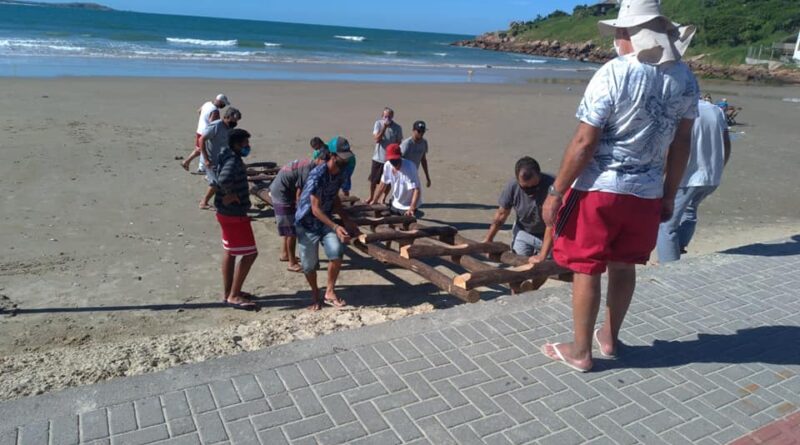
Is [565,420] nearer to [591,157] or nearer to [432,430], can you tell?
[432,430]

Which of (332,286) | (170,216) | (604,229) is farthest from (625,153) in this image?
(170,216)

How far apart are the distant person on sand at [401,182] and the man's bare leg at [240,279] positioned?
2.11 metres

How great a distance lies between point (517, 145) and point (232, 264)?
10.1m

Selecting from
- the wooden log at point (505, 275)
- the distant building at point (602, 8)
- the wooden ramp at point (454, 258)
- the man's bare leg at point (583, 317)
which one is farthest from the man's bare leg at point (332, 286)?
the distant building at point (602, 8)

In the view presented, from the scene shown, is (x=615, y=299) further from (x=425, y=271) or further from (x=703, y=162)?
(x=703, y=162)

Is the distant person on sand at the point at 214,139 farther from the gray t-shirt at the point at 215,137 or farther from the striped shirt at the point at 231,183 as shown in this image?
the striped shirt at the point at 231,183

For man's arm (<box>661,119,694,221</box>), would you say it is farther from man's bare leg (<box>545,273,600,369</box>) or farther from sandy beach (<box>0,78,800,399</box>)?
sandy beach (<box>0,78,800,399</box>)

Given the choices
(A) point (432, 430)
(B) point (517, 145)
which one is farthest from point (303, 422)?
(B) point (517, 145)

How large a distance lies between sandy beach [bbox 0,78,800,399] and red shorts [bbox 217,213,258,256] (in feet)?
1.95

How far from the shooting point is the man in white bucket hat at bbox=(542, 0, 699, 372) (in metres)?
3.00

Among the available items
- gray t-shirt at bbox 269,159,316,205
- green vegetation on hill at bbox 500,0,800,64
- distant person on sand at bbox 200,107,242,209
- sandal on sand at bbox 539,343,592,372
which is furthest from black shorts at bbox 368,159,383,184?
green vegetation on hill at bbox 500,0,800,64

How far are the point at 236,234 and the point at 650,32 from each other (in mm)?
3814

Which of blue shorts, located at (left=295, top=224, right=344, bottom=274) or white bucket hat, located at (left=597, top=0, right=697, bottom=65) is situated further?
blue shorts, located at (left=295, top=224, right=344, bottom=274)

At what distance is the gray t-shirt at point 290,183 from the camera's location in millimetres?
6030
